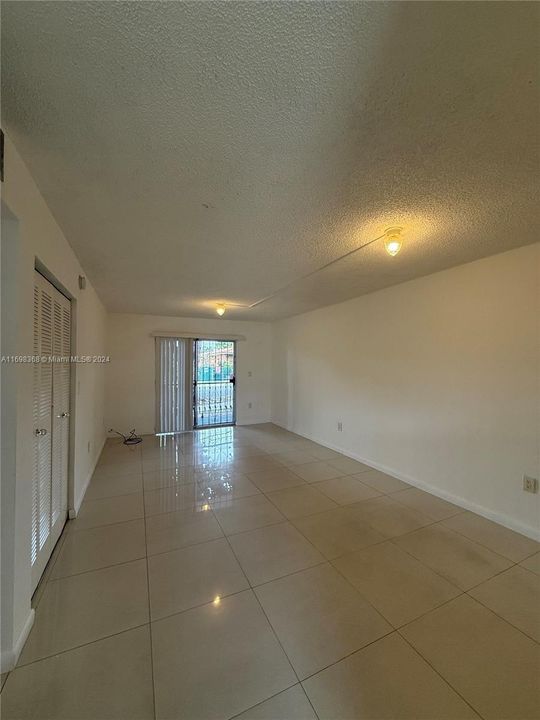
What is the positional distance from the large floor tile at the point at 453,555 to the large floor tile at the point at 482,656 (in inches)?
8.5

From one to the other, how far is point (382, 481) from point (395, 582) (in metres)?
1.56

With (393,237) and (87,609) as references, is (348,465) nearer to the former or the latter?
(393,237)

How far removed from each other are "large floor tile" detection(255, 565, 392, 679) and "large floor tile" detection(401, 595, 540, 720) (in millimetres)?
227

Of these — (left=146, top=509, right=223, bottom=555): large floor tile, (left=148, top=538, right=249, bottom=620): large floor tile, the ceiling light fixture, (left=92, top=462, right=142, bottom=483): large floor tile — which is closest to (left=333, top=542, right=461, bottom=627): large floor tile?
(left=148, top=538, right=249, bottom=620): large floor tile

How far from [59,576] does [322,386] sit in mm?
3753

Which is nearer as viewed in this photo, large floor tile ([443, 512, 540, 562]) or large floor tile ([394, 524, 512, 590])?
large floor tile ([394, 524, 512, 590])

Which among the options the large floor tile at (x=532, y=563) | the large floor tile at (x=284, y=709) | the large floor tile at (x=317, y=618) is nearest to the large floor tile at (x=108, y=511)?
the large floor tile at (x=317, y=618)

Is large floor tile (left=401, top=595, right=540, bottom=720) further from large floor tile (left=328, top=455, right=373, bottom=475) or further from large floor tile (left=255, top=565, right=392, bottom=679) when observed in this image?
large floor tile (left=328, top=455, right=373, bottom=475)

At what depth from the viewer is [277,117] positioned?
41.3 inches

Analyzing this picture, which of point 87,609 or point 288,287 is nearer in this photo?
point 87,609

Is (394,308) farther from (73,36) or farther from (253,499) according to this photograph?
(73,36)

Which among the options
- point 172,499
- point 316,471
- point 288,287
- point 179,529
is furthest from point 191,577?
point 288,287

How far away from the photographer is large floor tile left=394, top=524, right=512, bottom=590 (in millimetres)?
1799

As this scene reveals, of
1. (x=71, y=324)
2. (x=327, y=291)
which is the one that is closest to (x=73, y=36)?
(x=71, y=324)
